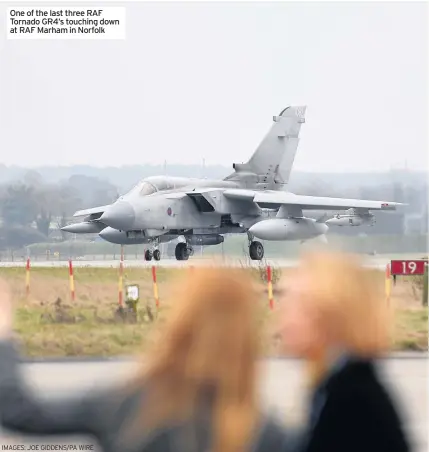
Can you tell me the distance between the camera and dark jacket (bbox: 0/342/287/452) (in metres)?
2.57

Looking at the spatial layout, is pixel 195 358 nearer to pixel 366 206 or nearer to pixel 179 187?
pixel 366 206

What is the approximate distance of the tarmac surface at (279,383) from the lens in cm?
287

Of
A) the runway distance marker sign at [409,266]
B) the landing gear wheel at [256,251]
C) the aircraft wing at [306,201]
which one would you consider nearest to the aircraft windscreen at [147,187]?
the aircraft wing at [306,201]

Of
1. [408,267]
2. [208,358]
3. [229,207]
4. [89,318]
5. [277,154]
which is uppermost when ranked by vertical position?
[277,154]

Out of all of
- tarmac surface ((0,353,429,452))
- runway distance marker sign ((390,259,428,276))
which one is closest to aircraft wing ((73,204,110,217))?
runway distance marker sign ((390,259,428,276))

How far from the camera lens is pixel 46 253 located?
270 inches

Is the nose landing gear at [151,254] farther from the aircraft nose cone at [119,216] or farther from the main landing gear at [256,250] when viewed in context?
the main landing gear at [256,250]

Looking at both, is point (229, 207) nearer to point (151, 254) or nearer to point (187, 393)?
point (151, 254)

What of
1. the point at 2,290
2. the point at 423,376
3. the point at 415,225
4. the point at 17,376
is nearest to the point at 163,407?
the point at 17,376

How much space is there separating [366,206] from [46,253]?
2188mm

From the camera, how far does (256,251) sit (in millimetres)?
5582

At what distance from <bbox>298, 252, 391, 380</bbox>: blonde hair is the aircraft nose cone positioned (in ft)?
17.3

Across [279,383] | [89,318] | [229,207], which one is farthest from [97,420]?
[229,207]

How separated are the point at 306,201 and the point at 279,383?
4.24 metres
